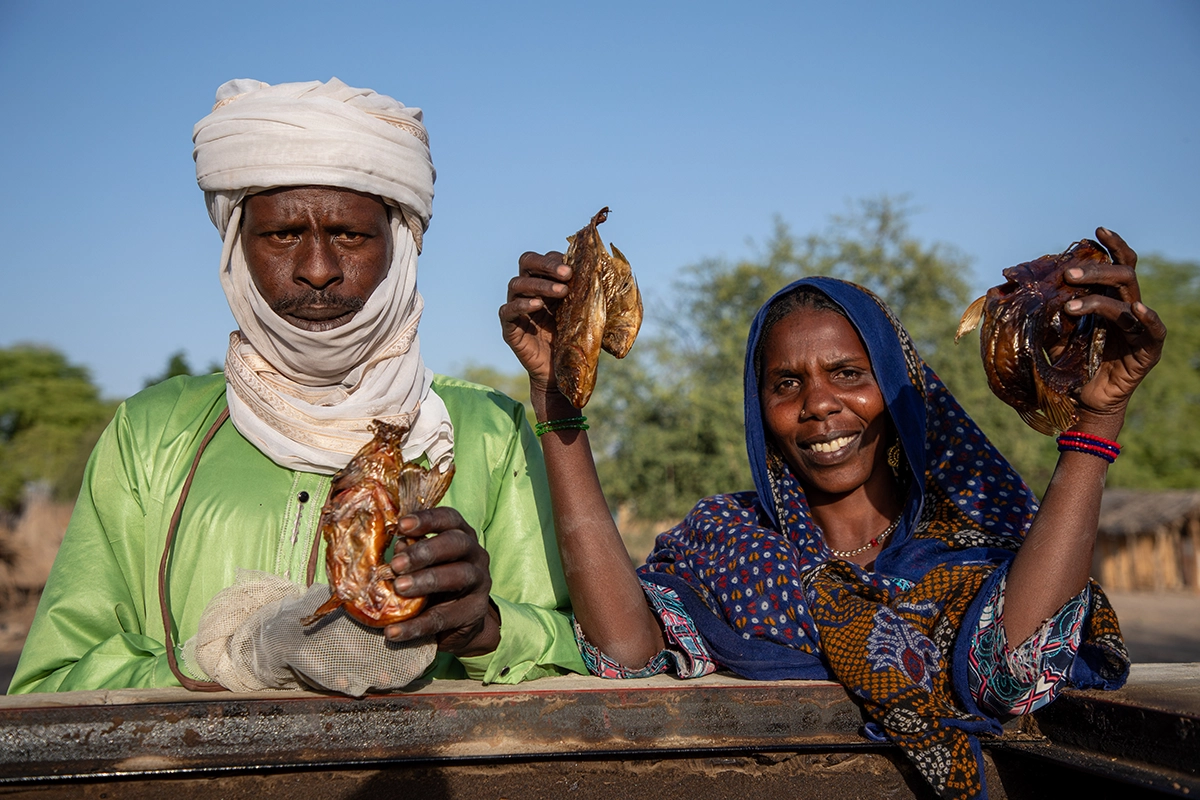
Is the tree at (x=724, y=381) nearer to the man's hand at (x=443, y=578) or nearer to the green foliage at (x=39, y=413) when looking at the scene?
the man's hand at (x=443, y=578)

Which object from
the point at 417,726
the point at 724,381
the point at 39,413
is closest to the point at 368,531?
the point at 417,726

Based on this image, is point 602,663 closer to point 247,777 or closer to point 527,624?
point 527,624

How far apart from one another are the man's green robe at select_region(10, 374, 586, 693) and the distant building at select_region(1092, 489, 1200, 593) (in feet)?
90.9

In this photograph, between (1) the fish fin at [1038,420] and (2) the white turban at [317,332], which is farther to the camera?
(2) the white turban at [317,332]

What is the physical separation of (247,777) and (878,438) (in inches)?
78.4

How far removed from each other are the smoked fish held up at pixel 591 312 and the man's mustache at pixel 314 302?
0.59 metres

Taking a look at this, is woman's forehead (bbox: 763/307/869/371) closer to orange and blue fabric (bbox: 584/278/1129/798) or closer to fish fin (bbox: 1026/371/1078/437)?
orange and blue fabric (bbox: 584/278/1129/798)

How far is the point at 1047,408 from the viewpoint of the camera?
92.4 inches

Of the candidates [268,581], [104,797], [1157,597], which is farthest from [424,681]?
[1157,597]

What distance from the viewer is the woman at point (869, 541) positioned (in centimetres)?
230

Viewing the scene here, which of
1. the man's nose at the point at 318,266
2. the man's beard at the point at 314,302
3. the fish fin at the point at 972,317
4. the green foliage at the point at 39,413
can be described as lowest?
the green foliage at the point at 39,413

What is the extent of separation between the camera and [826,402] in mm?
2934

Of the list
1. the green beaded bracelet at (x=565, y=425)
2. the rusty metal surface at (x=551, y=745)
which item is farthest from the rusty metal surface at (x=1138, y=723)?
the green beaded bracelet at (x=565, y=425)

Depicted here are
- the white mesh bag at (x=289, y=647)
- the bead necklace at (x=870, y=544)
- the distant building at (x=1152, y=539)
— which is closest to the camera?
the white mesh bag at (x=289, y=647)
